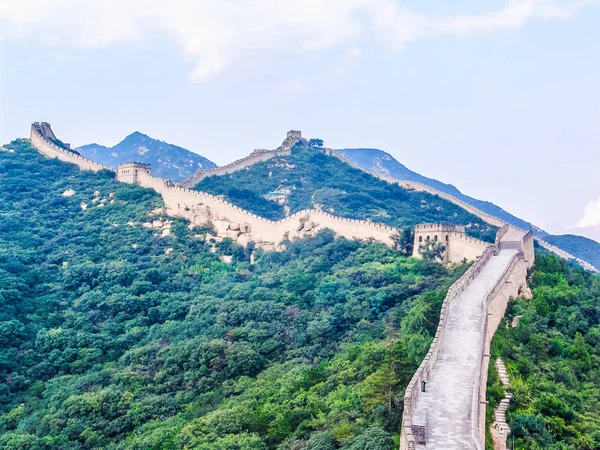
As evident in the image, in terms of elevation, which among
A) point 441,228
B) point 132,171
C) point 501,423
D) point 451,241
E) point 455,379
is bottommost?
point 501,423

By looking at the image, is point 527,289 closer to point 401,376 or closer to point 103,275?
point 401,376

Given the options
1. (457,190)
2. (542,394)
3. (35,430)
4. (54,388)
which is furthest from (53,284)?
(457,190)

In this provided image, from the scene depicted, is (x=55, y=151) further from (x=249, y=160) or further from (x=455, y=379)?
(x=455, y=379)

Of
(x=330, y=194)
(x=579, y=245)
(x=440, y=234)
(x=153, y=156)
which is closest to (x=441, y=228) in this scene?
(x=440, y=234)

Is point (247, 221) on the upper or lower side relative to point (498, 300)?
upper

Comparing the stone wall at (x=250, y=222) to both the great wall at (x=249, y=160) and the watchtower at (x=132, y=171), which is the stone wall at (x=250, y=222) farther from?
the great wall at (x=249, y=160)

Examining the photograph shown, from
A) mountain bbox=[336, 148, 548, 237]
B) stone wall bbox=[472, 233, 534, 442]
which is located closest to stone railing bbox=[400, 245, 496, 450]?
stone wall bbox=[472, 233, 534, 442]
